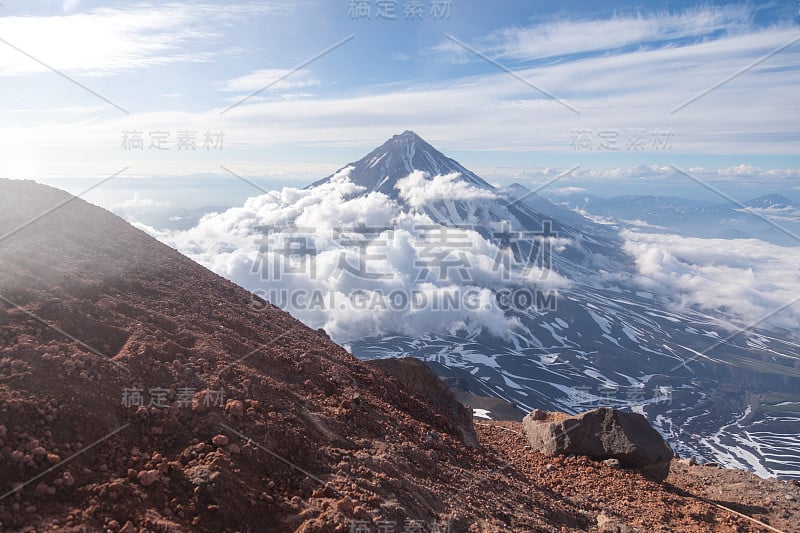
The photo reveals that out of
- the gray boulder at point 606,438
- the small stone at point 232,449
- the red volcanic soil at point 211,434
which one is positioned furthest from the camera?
the gray boulder at point 606,438

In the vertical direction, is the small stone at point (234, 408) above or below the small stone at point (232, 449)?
above

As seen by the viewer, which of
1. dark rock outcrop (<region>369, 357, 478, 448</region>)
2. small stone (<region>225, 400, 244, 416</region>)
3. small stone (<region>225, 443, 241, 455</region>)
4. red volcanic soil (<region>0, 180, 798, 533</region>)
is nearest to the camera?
red volcanic soil (<region>0, 180, 798, 533</region>)

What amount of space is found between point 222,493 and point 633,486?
11.5 m

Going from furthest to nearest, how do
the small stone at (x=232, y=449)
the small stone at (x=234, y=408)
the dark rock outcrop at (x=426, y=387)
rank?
1. the dark rock outcrop at (x=426, y=387)
2. the small stone at (x=234, y=408)
3. the small stone at (x=232, y=449)

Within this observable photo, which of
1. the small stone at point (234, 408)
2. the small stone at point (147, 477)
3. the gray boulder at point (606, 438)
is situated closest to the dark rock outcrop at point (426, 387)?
the gray boulder at point (606, 438)

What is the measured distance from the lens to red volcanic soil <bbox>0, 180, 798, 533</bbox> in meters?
6.91

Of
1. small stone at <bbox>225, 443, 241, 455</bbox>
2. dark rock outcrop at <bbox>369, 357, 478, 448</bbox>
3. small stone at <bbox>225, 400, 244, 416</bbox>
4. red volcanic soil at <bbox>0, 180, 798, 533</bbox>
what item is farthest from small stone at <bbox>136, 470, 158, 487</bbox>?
dark rock outcrop at <bbox>369, 357, 478, 448</bbox>

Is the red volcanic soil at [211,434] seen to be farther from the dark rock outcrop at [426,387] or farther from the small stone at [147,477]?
the dark rock outcrop at [426,387]

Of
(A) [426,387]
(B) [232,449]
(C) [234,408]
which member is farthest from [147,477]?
(A) [426,387]

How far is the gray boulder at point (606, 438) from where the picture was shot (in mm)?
15039

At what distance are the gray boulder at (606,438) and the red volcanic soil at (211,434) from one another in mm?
641

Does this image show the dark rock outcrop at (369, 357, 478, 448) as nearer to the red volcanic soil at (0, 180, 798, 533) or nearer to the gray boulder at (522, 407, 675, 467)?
the red volcanic soil at (0, 180, 798, 533)

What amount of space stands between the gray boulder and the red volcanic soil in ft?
2.10

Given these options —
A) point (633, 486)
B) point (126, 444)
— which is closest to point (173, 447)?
point (126, 444)
